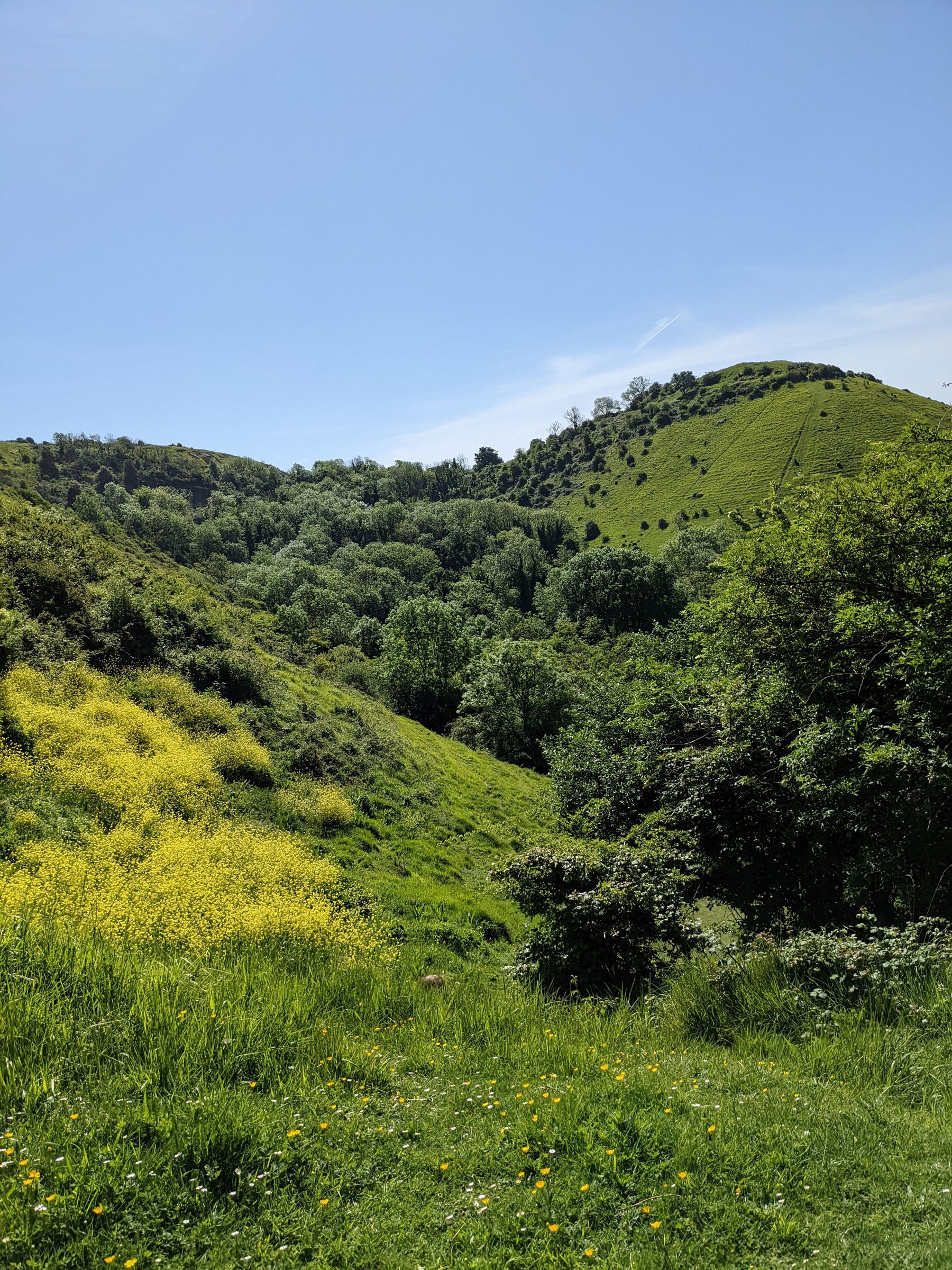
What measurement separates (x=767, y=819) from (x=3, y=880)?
462 inches

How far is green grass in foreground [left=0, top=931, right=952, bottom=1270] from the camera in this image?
11.5 ft

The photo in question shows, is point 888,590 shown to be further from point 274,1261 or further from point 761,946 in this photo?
point 274,1261

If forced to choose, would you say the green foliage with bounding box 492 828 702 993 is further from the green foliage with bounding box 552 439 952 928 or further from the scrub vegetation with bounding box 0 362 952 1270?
the green foliage with bounding box 552 439 952 928

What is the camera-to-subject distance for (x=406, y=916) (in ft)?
50.5

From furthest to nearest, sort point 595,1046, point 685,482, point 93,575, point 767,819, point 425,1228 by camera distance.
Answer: point 685,482
point 93,575
point 767,819
point 595,1046
point 425,1228

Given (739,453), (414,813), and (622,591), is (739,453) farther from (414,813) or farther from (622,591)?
(414,813)

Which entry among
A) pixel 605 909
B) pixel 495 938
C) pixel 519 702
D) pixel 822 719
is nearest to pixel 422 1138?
pixel 605 909

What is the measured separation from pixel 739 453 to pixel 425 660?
101 meters

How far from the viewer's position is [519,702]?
4766 cm

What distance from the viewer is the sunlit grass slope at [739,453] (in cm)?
11338

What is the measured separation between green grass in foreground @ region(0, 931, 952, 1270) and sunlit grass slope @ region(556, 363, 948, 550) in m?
110

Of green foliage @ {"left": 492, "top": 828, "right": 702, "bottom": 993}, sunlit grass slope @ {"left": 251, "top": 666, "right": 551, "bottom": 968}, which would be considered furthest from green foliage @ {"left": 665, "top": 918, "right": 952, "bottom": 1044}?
sunlit grass slope @ {"left": 251, "top": 666, "right": 551, "bottom": 968}

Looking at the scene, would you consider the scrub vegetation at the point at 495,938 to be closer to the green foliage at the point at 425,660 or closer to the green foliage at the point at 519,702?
the green foliage at the point at 519,702

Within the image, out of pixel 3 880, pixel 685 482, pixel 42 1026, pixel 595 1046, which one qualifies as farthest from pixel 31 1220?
pixel 685 482
